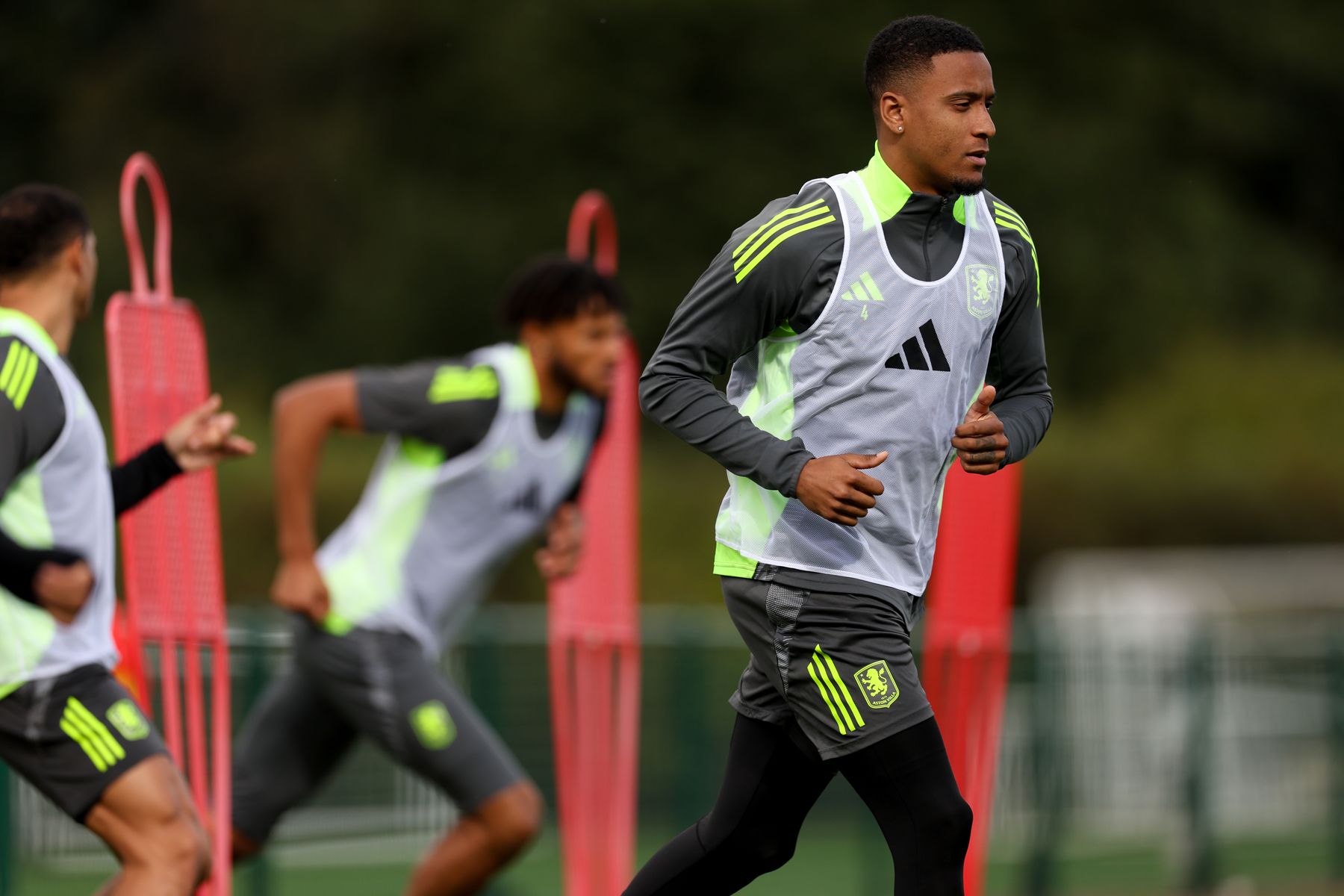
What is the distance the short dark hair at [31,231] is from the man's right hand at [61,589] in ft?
2.60

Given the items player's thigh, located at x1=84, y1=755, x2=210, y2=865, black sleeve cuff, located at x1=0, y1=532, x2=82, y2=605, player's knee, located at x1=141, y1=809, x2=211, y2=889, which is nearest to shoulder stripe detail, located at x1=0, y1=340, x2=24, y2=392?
black sleeve cuff, located at x1=0, y1=532, x2=82, y2=605

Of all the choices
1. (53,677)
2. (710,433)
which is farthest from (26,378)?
(710,433)

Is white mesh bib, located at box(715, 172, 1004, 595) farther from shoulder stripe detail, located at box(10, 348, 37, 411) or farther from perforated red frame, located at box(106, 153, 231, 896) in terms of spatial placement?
perforated red frame, located at box(106, 153, 231, 896)

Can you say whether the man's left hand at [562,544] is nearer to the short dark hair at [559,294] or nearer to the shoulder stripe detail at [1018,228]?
the short dark hair at [559,294]

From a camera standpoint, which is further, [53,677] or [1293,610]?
[1293,610]

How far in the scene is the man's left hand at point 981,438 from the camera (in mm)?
4625

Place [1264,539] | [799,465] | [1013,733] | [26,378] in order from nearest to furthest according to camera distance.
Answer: [799,465]
[26,378]
[1013,733]
[1264,539]

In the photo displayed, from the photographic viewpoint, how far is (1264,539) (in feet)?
74.3

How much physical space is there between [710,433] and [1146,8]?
2629 cm

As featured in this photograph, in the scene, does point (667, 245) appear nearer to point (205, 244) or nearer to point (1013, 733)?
point (205, 244)

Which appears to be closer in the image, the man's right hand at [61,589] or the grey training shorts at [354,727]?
the man's right hand at [61,589]

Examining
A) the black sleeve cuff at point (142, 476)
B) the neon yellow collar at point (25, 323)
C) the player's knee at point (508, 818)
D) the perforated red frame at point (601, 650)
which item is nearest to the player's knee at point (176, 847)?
the black sleeve cuff at point (142, 476)

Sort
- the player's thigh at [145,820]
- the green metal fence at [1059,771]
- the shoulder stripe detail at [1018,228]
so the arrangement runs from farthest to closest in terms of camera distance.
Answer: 1. the green metal fence at [1059,771]
2. the player's thigh at [145,820]
3. the shoulder stripe detail at [1018,228]

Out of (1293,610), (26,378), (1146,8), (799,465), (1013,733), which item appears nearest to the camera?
(799,465)
